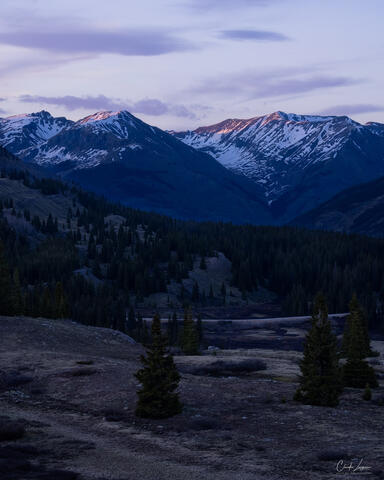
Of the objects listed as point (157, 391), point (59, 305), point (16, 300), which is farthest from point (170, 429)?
point (59, 305)

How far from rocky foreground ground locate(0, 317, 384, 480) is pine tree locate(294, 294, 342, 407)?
62.9 inches

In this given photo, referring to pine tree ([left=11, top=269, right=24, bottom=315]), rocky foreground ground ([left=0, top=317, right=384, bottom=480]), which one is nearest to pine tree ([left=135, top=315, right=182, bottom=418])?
rocky foreground ground ([left=0, top=317, right=384, bottom=480])

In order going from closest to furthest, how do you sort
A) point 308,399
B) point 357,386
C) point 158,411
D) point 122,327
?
point 158,411 → point 308,399 → point 357,386 → point 122,327

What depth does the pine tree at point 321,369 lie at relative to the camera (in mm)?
50375

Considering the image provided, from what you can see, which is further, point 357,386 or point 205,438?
point 357,386

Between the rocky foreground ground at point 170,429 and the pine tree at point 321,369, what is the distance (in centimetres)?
160

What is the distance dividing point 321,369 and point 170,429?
15.0 metres

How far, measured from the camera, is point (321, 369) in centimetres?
5116

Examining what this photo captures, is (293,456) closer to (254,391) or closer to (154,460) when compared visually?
(154,460)

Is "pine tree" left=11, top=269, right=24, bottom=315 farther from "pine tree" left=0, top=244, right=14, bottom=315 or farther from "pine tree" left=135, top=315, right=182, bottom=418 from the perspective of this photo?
"pine tree" left=135, top=315, right=182, bottom=418

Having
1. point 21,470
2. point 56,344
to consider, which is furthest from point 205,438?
point 56,344

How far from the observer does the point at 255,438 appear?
39875 millimetres

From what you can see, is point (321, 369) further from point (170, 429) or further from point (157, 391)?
point (170, 429)

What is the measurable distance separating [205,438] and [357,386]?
28.4 metres
